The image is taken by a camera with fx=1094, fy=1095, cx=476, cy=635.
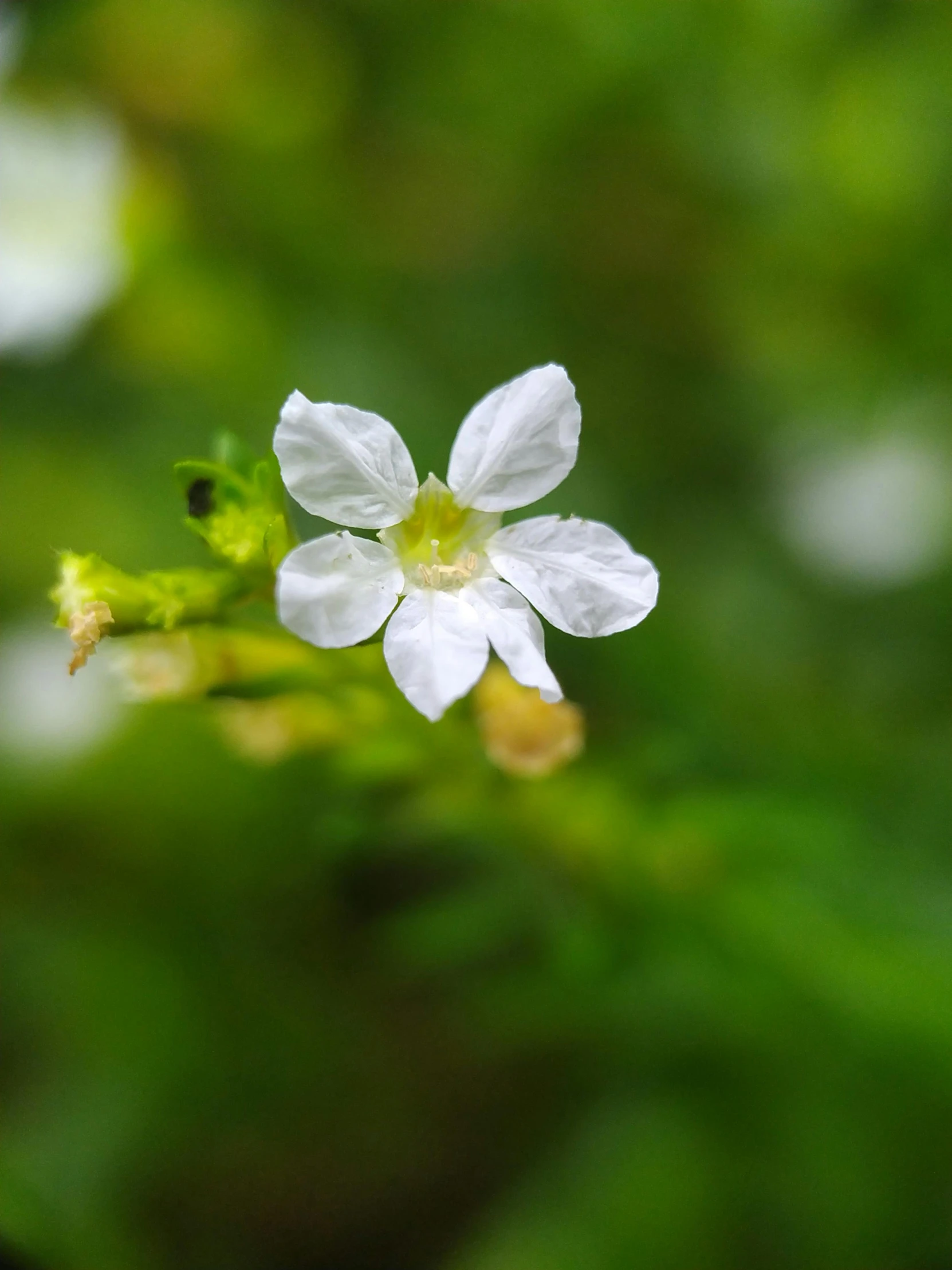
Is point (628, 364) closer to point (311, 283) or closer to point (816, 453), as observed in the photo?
point (816, 453)

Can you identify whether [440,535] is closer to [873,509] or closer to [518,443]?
[518,443]

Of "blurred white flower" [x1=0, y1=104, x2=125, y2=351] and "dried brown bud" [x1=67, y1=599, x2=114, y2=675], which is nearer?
"dried brown bud" [x1=67, y1=599, x2=114, y2=675]

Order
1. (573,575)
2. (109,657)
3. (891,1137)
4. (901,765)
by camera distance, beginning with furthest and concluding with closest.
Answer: (901,765) → (891,1137) → (109,657) → (573,575)

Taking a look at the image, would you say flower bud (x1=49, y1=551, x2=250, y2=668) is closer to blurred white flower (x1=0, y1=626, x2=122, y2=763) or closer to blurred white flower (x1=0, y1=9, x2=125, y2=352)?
blurred white flower (x1=0, y1=626, x2=122, y2=763)

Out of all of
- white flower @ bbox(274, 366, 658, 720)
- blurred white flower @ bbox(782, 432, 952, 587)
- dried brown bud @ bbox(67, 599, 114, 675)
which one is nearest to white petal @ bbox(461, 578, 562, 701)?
white flower @ bbox(274, 366, 658, 720)

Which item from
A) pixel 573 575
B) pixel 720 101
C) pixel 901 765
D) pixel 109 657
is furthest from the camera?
pixel 720 101

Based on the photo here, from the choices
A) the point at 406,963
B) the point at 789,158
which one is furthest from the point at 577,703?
the point at 789,158
